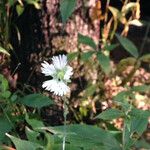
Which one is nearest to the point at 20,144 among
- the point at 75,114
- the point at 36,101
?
the point at 36,101

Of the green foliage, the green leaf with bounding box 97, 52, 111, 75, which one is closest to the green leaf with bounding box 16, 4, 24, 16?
the green foliage

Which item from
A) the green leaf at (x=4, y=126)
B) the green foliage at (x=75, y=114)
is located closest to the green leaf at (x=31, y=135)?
the green foliage at (x=75, y=114)

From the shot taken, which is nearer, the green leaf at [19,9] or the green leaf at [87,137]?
the green leaf at [87,137]

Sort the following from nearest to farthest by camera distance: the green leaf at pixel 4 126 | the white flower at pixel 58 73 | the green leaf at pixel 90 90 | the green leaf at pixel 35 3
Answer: the white flower at pixel 58 73
the green leaf at pixel 4 126
the green leaf at pixel 35 3
the green leaf at pixel 90 90

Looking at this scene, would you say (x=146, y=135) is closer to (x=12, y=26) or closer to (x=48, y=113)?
(x=48, y=113)

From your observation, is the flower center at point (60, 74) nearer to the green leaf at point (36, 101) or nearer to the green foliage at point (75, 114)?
the green foliage at point (75, 114)

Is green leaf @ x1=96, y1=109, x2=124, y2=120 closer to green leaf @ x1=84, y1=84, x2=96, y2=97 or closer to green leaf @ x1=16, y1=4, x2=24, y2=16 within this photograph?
green leaf @ x1=16, y1=4, x2=24, y2=16

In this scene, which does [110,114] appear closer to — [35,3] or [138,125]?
[138,125]

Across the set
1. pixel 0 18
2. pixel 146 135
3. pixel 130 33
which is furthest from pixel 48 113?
pixel 130 33

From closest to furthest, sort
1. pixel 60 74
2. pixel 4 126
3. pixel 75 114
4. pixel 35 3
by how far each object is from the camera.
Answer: pixel 60 74 → pixel 4 126 → pixel 35 3 → pixel 75 114
